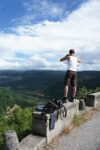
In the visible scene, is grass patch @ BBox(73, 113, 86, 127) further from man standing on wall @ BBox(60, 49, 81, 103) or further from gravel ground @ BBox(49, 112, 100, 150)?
man standing on wall @ BBox(60, 49, 81, 103)

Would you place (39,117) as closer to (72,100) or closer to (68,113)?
(68,113)

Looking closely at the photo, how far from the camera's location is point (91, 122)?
1187 centimetres

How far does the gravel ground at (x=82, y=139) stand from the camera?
8930 millimetres

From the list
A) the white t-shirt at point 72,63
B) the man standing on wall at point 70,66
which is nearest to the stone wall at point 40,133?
the man standing on wall at point 70,66

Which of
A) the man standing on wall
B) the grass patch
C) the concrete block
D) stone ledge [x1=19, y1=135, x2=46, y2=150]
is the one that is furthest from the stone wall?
the concrete block

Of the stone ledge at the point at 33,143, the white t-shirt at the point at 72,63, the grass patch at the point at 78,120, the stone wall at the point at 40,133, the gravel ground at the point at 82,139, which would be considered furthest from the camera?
the grass patch at the point at 78,120

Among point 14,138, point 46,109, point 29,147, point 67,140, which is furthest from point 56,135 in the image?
point 14,138

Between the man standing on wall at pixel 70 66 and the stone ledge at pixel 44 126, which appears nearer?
the stone ledge at pixel 44 126

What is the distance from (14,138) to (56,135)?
261cm

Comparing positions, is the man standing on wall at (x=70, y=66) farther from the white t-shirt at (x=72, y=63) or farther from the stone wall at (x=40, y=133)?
the stone wall at (x=40, y=133)

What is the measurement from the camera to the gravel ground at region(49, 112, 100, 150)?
8930 mm

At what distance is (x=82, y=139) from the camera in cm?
968

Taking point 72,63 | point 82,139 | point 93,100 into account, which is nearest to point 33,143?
point 82,139

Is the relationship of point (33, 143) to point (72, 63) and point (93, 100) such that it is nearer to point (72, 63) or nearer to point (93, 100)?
point (72, 63)
